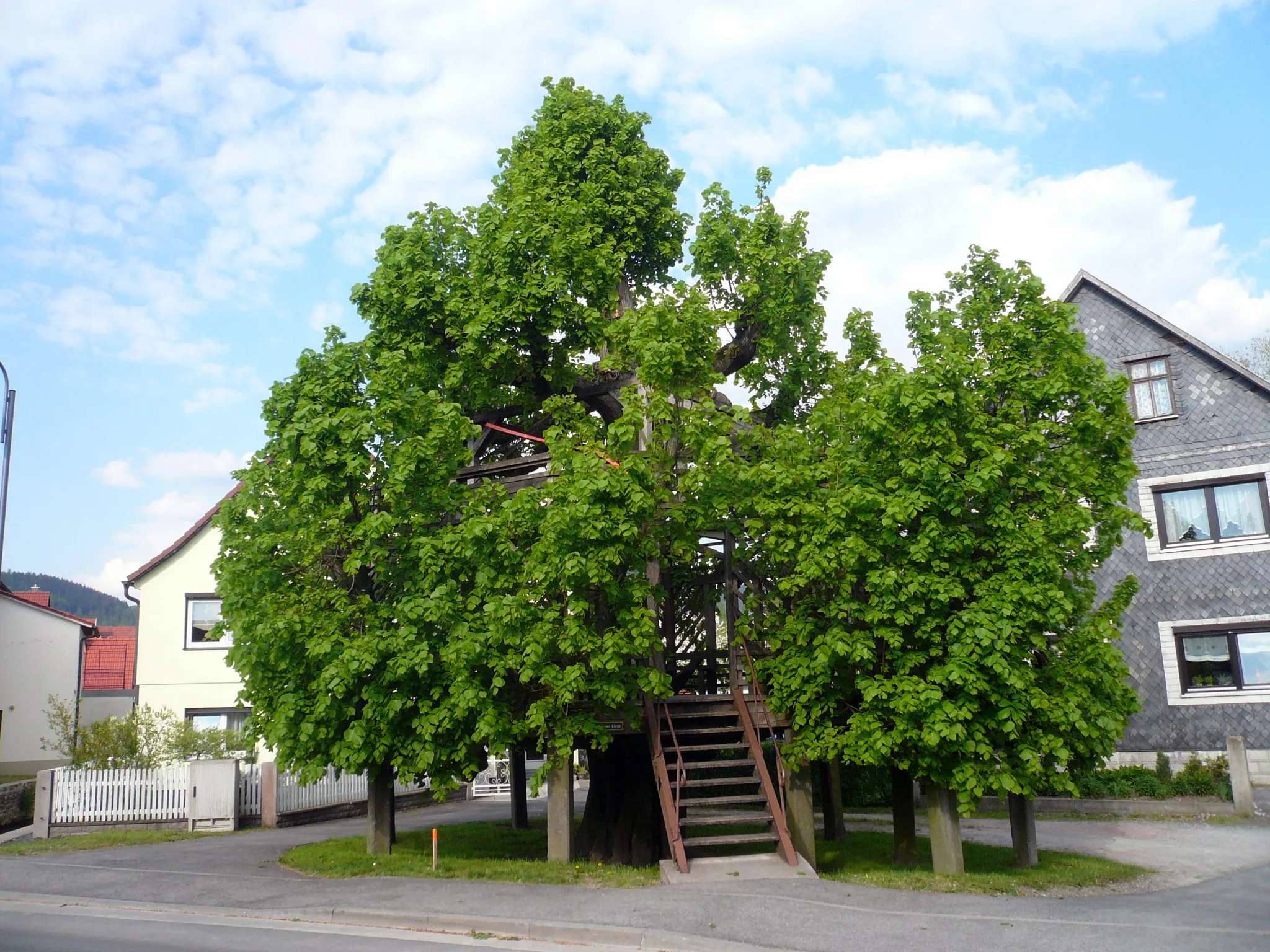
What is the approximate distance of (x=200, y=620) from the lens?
33.5 metres

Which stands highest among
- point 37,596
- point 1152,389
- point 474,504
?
point 1152,389

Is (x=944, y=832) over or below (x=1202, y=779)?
over

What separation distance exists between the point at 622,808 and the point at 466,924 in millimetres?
7100

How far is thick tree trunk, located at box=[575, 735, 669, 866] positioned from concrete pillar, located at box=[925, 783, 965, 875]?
17.9 feet

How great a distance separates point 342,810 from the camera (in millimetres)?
26984

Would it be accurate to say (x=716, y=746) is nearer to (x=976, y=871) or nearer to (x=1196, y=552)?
(x=976, y=871)

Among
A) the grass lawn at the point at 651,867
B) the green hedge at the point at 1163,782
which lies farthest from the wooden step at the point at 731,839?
the green hedge at the point at 1163,782

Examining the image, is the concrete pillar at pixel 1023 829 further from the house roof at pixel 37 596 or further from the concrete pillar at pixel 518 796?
the house roof at pixel 37 596

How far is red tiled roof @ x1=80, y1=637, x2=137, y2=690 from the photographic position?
160ft

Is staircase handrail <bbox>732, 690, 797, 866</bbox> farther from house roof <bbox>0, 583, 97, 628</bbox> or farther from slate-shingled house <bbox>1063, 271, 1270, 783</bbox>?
house roof <bbox>0, 583, 97, 628</bbox>

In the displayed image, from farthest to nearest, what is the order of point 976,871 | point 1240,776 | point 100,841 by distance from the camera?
1. point 1240,776
2. point 100,841
3. point 976,871

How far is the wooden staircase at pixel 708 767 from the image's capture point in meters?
14.4

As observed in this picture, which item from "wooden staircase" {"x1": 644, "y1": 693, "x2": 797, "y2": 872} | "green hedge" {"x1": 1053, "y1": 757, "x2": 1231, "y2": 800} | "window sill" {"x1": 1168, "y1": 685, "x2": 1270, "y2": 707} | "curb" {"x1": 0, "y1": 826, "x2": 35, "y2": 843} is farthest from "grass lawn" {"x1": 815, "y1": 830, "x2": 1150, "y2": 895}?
"curb" {"x1": 0, "y1": 826, "x2": 35, "y2": 843}

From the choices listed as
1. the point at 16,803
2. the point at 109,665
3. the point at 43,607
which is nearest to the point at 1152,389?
the point at 16,803
